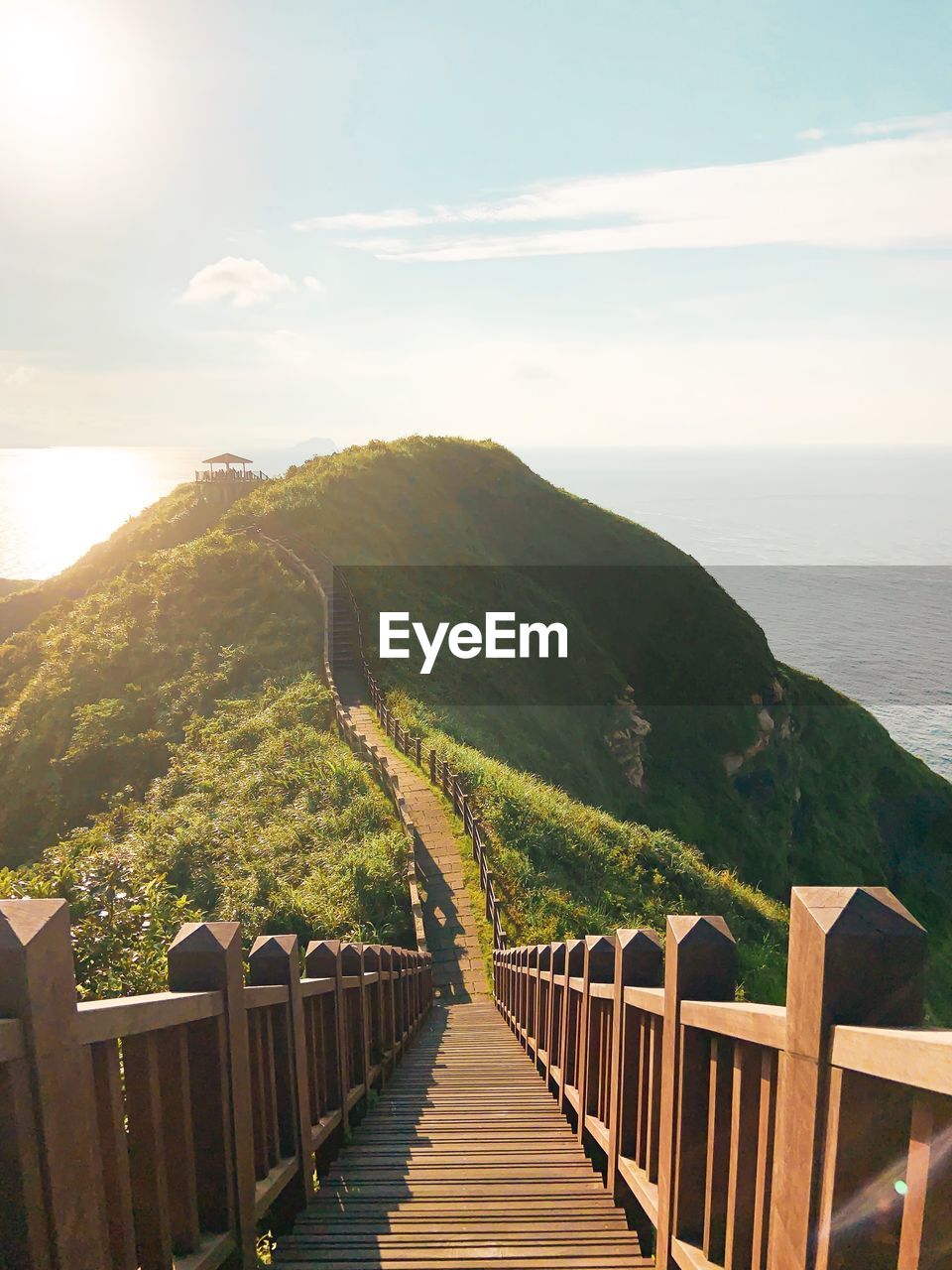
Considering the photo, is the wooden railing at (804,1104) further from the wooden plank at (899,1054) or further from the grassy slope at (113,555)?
the grassy slope at (113,555)

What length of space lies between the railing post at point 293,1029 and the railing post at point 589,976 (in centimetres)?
183

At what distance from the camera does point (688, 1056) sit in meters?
3.05

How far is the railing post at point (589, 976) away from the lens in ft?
17.2

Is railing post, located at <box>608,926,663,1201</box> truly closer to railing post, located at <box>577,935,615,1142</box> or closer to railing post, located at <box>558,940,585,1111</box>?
railing post, located at <box>577,935,615,1142</box>

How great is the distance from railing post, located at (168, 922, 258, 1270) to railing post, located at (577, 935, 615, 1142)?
8.01 ft

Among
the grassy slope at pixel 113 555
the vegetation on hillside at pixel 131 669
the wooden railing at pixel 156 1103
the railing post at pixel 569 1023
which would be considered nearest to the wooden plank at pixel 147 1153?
the wooden railing at pixel 156 1103

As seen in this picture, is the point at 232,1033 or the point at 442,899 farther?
the point at 442,899

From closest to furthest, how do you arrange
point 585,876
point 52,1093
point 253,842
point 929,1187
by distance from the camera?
point 929,1187 < point 52,1093 < point 253,842 < point 585,876

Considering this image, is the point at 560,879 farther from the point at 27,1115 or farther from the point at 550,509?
the point at 550,509

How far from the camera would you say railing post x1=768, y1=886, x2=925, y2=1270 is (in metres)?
1.94

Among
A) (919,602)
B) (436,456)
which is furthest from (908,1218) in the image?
(919,602)

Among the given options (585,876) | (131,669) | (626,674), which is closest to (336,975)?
(585,876)

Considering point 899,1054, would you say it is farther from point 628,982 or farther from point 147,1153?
point 628,982

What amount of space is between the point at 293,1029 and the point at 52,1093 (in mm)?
2325
